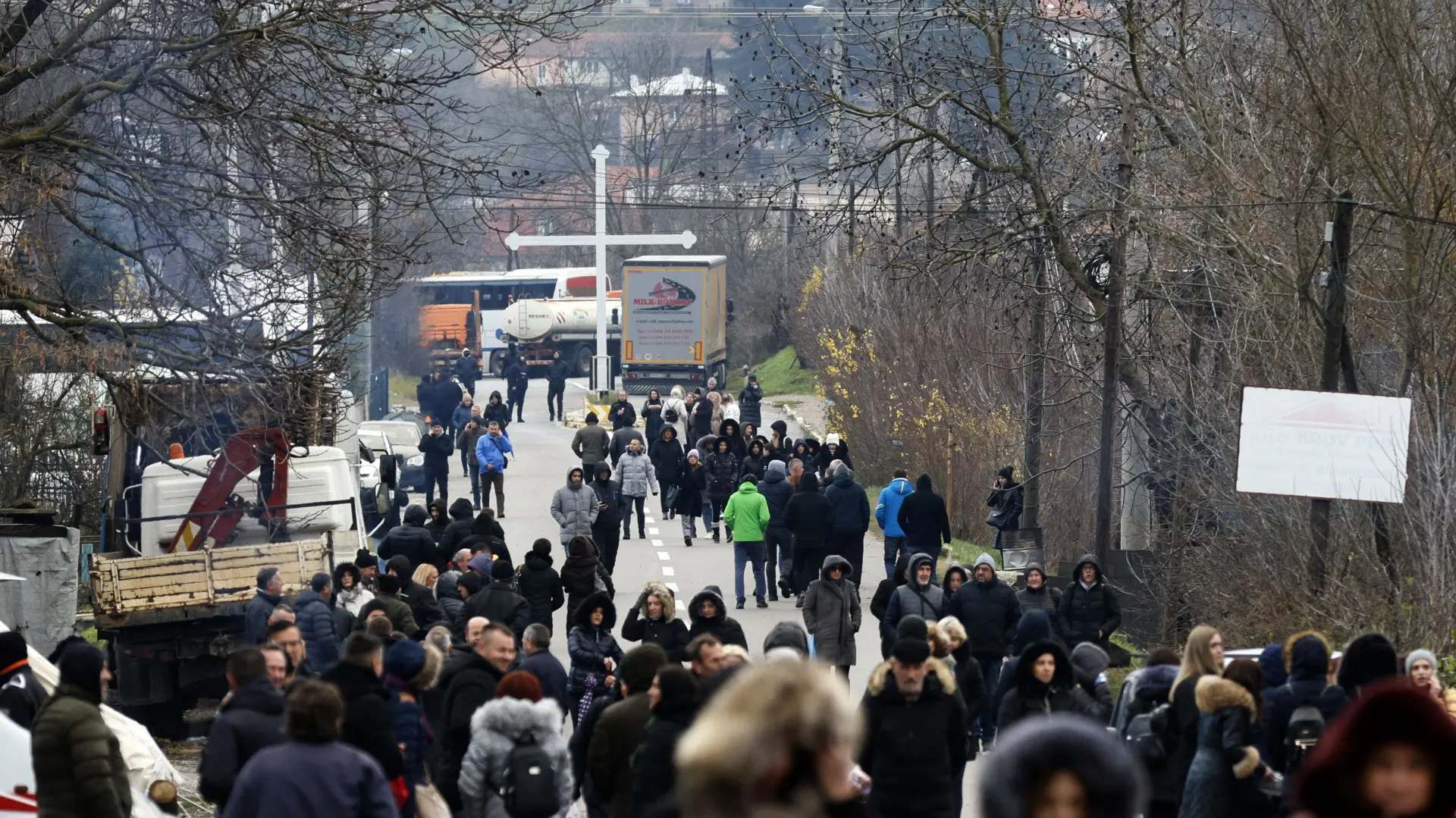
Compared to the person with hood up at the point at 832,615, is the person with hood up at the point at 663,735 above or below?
above

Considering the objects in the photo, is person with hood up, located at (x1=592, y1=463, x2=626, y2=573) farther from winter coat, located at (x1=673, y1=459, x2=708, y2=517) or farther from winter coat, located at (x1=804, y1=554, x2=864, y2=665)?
winter coat, located at (x1=804, y1=554, x2=864, y2=665)

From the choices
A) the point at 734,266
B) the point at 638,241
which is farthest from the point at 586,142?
the point at 638,241

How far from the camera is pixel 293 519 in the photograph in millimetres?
17797

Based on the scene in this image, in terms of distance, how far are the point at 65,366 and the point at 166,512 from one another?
15.9 ft

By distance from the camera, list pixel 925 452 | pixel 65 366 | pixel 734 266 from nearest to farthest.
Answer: pixel 65 366, pixel 925 452, pixel 734 266

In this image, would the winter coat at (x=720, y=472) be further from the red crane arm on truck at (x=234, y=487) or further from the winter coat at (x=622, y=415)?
the red crane arm on truck at (x=234, y=487)

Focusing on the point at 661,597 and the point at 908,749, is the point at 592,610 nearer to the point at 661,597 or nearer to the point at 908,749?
the point at 661,597

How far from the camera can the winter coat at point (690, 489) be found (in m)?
25.7

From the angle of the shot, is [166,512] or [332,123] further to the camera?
[166,512]

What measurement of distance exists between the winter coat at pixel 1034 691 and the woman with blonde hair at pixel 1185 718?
64 centimetres

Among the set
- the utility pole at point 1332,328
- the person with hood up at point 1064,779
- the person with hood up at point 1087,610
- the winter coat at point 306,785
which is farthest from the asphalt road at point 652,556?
the person with hood up at point 1064,779

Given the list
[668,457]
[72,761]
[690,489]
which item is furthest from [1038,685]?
[668,457]

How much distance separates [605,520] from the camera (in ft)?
68.0

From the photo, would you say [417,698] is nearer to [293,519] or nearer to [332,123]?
[332,123]
